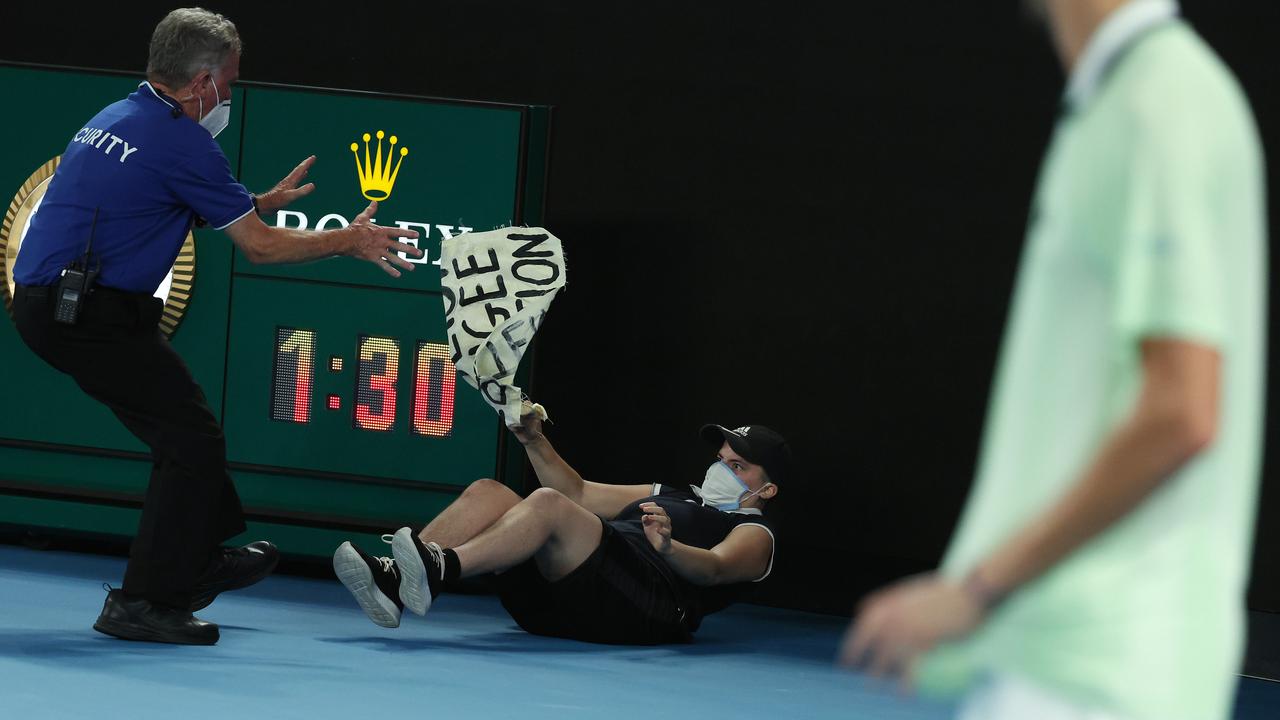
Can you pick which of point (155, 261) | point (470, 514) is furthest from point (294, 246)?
point (470, 514)

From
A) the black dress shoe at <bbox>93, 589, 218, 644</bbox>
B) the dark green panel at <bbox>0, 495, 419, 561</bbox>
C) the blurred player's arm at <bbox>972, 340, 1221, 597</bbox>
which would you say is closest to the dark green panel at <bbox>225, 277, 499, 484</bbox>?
the dark green panel at <bbox>0, 495, 419, 561</bbox>

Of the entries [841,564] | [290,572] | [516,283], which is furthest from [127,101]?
[841,564]

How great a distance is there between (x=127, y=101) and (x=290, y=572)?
2.30m

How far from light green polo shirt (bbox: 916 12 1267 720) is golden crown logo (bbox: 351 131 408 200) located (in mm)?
4851

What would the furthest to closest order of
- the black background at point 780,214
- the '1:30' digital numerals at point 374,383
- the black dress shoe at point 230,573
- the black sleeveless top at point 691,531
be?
the black background at point 780,214 → the '1:30' digital numerals at point 374,383 → the black sleeveless top at point 691,531 → the black dress shoe at point 230,573

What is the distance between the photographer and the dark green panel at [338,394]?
5836mm

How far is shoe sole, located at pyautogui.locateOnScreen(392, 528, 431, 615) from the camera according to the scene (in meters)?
4.68

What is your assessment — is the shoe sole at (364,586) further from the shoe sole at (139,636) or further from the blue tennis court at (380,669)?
the shoe sole at (139,636)

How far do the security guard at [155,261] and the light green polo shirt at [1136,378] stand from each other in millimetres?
3261

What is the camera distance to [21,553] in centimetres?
609

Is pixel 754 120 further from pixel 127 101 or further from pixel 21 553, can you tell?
pixel 21 553

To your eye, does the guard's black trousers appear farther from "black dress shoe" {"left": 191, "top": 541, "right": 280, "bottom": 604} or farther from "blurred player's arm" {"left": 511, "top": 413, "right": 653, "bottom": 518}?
"blurred player's arm" {"left": 511, "top": 413, "right": 653, "bottom": 518}

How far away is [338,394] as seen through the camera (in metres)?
5.89

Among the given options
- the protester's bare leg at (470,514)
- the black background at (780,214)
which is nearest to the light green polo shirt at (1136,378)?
the protester's bare leg at (470,514)
